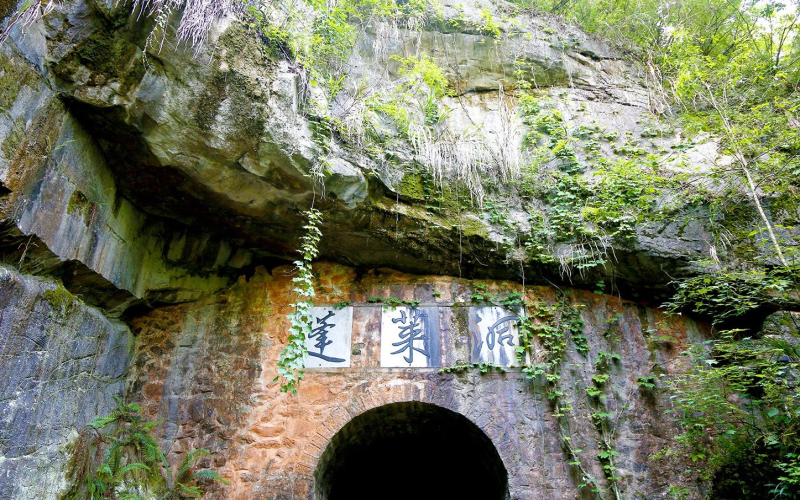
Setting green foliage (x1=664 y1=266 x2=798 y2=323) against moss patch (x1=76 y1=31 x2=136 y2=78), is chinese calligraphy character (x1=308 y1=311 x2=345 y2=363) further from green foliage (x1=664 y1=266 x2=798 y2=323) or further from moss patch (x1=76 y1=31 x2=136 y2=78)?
green foliage (x1=664 y1=266 x2=798 y2=323)

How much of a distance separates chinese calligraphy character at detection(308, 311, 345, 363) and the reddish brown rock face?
150mm

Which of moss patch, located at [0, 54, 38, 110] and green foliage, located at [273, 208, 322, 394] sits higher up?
moss patch, located at [0, 54, 38, 110]

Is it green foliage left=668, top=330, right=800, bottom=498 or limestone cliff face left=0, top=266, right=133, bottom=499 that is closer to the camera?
limestone cliff face left=0, top=266, right=133, bottom=499

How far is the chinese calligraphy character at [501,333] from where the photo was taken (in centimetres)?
504

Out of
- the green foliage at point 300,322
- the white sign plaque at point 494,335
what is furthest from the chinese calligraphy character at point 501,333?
Answer: the green foliage at point 300,322

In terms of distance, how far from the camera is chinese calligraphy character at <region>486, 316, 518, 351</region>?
198 inches

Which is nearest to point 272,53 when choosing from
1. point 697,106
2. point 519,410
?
point 519,410

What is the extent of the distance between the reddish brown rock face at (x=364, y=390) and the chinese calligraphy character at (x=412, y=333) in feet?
0.54

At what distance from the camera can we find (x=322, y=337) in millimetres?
5102

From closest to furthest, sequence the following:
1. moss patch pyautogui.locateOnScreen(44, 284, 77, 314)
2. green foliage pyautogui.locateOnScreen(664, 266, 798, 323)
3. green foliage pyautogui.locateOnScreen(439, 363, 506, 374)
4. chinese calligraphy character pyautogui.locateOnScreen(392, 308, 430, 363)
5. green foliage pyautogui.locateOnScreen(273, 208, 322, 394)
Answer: moss patch pyautogui.locateOnScreen(44, 284, 77, 314) → green foliage pyautogui.locateOnScreen(664, 266, 798, 323) → green foliage pyautogui.locateOnScreen(273, 208, 322, 394) → green foliage pyautogui.locateOnScreen(439, 363, 506, 374) → chinese calligraphy character pyautogui.locateOnScreen(392, 308, 430, 363)

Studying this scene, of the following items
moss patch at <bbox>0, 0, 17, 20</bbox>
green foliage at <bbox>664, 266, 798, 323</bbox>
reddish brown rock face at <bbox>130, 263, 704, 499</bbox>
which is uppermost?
moss patch at <bbox>0, 0, 17, 20</bbox>

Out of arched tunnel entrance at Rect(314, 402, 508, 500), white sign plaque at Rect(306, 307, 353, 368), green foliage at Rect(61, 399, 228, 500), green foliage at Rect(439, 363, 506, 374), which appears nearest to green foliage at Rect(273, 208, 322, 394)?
white sign plaque at Rect(306, 307, 353, 368)

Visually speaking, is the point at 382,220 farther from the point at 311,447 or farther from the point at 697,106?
the point at 697,106

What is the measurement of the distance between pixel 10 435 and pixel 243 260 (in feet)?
8.34
